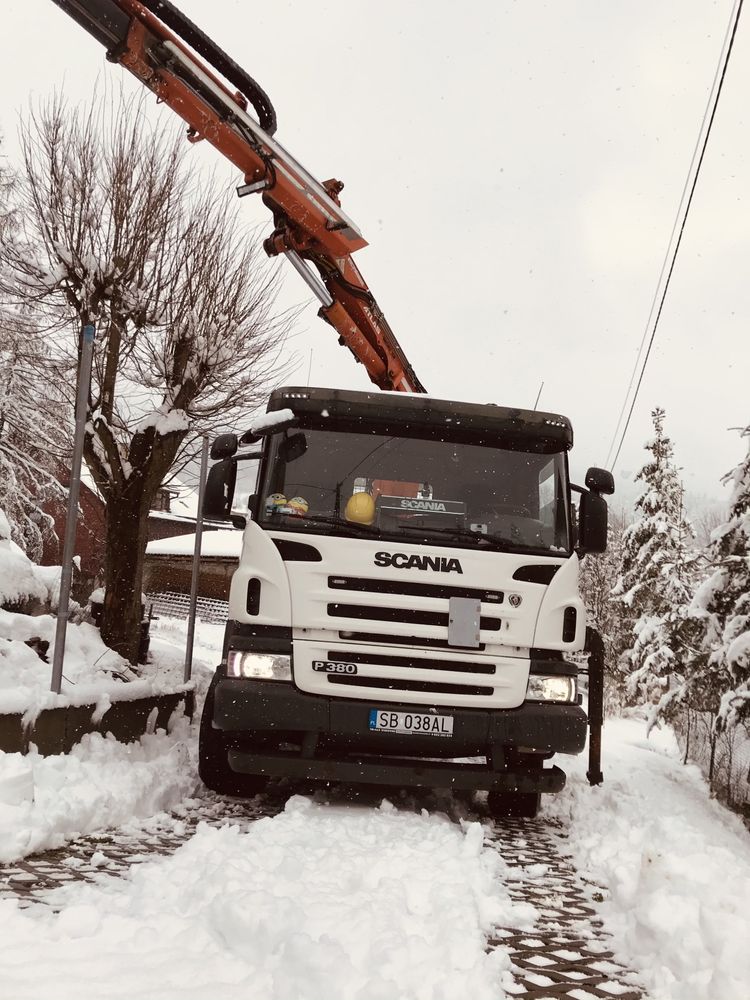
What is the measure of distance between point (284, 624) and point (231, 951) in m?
2.61

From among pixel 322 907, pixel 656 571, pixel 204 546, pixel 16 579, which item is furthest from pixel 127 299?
pixel 204 546

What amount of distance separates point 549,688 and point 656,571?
20.0 metres

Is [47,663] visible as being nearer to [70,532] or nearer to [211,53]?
[70,532]

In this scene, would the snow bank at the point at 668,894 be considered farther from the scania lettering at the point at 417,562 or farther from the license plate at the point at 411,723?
the scania lettering at the point at 417,562

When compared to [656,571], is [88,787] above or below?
below

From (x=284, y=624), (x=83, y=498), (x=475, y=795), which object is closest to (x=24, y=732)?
(x=284, y=624)

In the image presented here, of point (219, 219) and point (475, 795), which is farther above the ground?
point (219, 219)

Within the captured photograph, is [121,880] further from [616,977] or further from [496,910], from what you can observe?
[616,977]

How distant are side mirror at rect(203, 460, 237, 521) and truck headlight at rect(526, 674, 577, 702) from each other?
2428 mm

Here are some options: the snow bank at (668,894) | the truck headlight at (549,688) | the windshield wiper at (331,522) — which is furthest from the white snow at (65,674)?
the snow bank at (668,894)

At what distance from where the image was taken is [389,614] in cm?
548

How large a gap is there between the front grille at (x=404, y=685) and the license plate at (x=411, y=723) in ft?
0.50

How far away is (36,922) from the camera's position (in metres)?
3.08

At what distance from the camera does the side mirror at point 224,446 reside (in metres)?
A: 6.15
